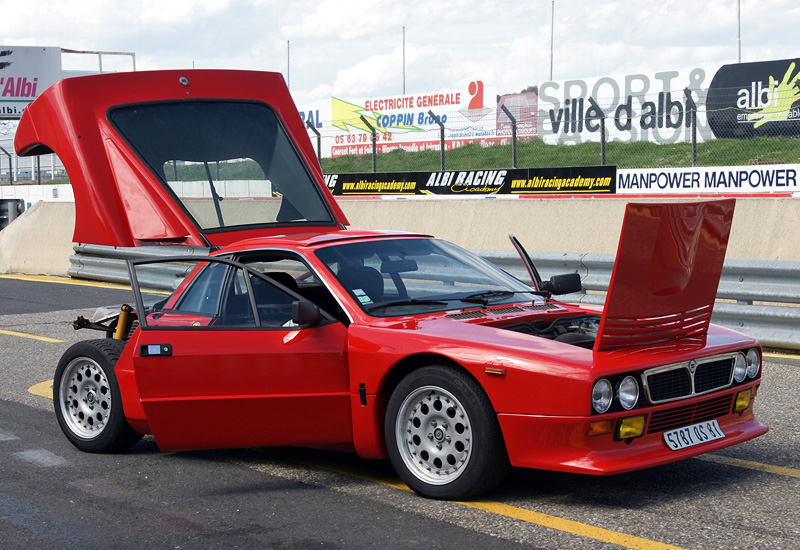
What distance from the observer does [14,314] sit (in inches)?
478

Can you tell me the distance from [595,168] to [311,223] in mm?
13725

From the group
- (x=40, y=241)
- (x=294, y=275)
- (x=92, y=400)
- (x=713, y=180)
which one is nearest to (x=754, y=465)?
(x=294, y=275)

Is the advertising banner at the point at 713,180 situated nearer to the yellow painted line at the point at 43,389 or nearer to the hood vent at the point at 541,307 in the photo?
the hood vent at the point at 541,307

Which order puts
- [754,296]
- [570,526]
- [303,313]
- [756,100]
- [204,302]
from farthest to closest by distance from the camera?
[756,100] < [754,296] < [204,302] < [303,313] < [570,526]

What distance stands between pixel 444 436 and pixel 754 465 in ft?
5.93

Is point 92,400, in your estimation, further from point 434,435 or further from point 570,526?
point 570,526

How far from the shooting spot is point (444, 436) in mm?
4531

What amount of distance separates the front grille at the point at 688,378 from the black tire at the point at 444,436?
0.74 m

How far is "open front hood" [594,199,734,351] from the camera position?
432cm

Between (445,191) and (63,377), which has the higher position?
(445,191)

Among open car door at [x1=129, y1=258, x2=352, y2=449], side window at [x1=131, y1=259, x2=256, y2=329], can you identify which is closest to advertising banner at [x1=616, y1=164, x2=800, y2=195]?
side window at [x1=131, y1=259, x2=256, y2=329]

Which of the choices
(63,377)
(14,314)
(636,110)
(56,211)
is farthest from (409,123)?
(63,377)

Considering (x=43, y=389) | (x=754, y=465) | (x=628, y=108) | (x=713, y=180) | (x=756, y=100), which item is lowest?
(x=754, y=465)

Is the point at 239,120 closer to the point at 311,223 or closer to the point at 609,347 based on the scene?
the point at 311,223
